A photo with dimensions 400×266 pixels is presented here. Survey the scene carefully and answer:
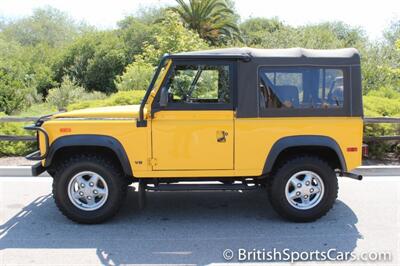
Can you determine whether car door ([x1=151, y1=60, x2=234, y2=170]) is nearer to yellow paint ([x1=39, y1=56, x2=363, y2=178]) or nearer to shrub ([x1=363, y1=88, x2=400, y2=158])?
yellow paint ([x1=39, y1=56, x2=363, y2=178])

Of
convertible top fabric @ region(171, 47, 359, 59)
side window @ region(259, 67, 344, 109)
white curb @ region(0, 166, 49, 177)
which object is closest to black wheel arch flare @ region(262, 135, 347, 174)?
side window @ region(259, 67, 344, 109)

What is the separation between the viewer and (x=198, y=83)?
5.25 meters

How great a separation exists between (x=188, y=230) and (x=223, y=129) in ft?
3.99

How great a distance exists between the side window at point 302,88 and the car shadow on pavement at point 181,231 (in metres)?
1.40

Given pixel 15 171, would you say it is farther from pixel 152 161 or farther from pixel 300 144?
pixel 300 144

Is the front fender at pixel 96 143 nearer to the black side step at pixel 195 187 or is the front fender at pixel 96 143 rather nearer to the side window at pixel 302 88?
the black side step at pixel 195 187

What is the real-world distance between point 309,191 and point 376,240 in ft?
2.95

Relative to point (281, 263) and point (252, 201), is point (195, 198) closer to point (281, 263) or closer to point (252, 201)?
point (252, 201)

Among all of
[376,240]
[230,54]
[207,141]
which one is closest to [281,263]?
[376,240]

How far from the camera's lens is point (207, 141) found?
5152mm

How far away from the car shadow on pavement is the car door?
73 centimetres

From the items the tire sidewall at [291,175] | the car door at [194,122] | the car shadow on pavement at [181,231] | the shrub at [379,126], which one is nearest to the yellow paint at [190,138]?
the car door at [194,122]

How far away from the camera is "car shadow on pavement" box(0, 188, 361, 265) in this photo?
4.61 metres

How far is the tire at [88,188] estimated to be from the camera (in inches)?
205
